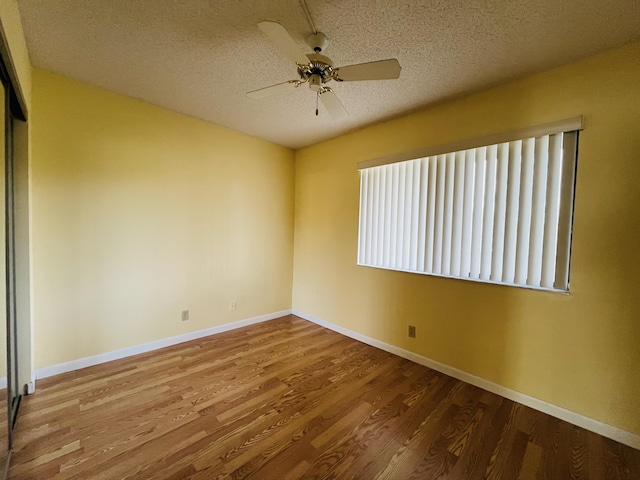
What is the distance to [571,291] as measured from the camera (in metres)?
1.82

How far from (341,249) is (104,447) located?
2708 millimetres

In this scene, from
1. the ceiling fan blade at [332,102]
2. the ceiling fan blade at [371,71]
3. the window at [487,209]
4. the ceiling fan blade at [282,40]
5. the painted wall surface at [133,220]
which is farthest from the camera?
the painted wall surface at [133,220]

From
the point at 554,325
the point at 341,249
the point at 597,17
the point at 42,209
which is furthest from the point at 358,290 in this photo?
the point at 42,209

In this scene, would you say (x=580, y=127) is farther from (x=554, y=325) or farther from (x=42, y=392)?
(x=42, y=392)

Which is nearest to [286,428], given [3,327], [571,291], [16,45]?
[3,327]

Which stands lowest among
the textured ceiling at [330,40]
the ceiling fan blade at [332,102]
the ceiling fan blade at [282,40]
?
the ceiling fan blade at [332,102]

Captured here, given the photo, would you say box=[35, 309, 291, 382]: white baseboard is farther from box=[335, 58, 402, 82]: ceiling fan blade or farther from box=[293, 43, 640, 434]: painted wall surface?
box=[335, 58, 402, 82]: ceiling fan blade

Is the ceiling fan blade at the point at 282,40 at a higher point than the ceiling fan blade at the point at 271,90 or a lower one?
higher

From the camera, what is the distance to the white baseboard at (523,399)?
5.44 feet

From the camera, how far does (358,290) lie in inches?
126

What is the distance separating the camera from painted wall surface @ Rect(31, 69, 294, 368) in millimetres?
2168

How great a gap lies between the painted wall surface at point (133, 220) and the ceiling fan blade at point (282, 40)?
6.63 ft

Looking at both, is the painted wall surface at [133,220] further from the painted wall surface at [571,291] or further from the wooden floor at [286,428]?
the painted wall surface at [571,291]

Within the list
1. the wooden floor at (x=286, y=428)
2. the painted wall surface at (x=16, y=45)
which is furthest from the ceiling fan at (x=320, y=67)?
the wooden floor at (x=286, y=428)
